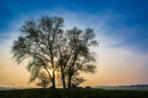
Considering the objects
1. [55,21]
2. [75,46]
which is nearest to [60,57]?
[75,46]

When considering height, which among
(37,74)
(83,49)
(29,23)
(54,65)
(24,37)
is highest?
(29,23)

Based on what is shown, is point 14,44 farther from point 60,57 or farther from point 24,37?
point 60,57

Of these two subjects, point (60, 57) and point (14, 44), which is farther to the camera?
point (60, 57)

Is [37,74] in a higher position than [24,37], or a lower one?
lower

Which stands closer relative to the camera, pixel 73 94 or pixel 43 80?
pixel 73 94

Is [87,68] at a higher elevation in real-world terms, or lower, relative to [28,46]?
lower

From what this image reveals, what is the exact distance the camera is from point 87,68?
29547mm

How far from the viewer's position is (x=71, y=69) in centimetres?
2933

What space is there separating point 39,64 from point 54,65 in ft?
10.7

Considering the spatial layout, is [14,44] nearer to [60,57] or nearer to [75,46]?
[60,57]

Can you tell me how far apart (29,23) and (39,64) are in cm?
878

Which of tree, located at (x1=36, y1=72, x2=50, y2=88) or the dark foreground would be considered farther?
tree, located at (x1=36, y1=72, x2=50, y2=88)

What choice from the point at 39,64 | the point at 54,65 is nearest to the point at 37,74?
the point at 39,64

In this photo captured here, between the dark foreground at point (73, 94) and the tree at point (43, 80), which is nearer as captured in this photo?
the dark foreground at point (73, 94)
